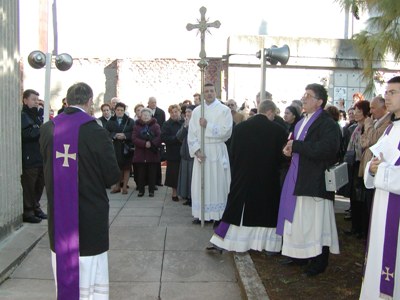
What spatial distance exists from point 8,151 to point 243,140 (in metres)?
3.14

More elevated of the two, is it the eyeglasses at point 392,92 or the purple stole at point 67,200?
the eyeglasses at point 392,92

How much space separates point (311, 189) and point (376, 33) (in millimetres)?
2281

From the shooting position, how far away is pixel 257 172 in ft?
19.0

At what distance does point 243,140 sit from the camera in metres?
5.83

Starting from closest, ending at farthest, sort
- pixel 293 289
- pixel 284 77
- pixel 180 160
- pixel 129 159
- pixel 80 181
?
pixel 80 181, pixel 293 289, pixel 180 160, pixel 129 159, pixel 284 77

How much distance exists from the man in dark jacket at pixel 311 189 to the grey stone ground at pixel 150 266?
634 mm

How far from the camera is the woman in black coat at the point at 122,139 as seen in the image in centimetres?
1003

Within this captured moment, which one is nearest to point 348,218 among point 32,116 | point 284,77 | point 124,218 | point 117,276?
point 124,218

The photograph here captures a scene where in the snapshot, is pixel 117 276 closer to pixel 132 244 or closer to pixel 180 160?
pixel 132 244

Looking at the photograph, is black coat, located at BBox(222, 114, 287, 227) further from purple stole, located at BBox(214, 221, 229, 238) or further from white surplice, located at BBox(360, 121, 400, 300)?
white surplice, located at BBox(360, 121, 400, 300)

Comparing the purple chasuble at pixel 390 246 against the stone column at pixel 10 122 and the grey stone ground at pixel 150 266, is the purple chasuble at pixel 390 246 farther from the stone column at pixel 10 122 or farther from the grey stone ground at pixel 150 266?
the stone column at pixel 10 122

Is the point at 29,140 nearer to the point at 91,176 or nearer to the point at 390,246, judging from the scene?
the point at 91,176

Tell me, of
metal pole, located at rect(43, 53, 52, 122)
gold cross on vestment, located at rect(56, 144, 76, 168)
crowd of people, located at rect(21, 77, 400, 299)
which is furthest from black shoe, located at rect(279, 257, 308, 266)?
metal pole, located at rect(43, 53, 52, 122)

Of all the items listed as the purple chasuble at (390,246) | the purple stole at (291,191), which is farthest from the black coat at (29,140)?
the purple chasuble at (390,246)
